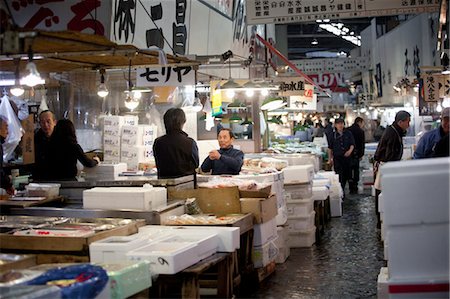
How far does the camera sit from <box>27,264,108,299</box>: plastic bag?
3.83 meters

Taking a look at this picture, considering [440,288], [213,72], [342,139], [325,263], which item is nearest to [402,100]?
[342,139]

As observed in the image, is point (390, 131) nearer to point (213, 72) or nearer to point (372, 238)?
point (372, 238)

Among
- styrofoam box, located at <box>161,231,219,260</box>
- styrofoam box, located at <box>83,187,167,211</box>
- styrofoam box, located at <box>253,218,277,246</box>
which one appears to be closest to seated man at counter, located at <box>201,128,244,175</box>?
styrofoam box, located at <box>253,218,277,246</box>

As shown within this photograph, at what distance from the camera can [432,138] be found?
10023 millimetres

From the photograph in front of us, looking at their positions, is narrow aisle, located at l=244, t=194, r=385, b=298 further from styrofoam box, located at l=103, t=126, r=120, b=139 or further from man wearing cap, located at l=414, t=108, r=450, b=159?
styrofoam box, located at l=103, t=126, r=120, b=139

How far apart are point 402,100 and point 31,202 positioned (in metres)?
21.7

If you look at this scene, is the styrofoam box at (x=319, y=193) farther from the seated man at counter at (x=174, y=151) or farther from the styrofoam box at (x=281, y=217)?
the seated man at counter at (x=174, y=151)

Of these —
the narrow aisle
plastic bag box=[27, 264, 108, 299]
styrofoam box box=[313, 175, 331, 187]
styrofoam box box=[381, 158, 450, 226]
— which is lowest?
the narrow aisle

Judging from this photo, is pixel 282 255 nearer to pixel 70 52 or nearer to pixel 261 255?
pixel 261 255

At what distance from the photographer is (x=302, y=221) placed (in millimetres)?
10430

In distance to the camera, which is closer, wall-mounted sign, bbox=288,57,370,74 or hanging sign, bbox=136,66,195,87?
hanging sign, bbox=136,66,195,87

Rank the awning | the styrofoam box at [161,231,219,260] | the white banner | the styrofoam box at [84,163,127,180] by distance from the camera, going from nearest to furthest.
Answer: the awning
the styrofoam box at [161,231,219,260]
the white banner
the styrofoam box at [84,163,127,180]

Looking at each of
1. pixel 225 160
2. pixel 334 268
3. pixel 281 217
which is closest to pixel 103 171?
pixel 225 160

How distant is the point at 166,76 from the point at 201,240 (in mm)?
4348
